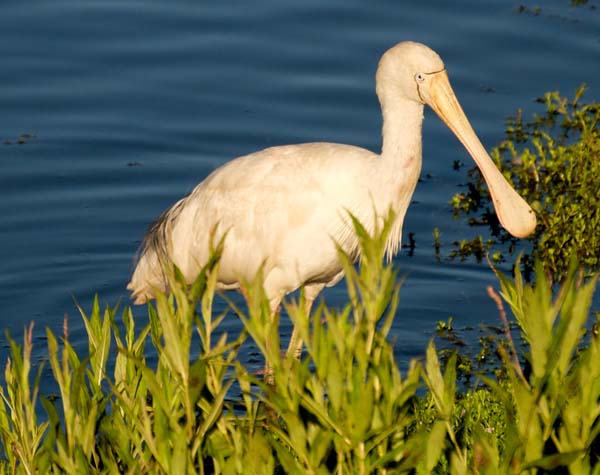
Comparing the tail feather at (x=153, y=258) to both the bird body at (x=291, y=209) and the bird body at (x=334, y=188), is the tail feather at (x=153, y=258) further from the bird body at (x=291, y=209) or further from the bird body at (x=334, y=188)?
the bird body at (x=334, y=188)

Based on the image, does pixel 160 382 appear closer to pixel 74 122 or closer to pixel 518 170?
pixel 518 170

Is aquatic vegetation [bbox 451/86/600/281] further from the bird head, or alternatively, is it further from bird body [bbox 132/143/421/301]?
bird body [bbox 132/143/421/301]

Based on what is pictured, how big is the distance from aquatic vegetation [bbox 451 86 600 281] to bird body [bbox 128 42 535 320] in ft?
5.82

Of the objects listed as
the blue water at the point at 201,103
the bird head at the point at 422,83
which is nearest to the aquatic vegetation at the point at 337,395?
the bird head at the point at 422,83

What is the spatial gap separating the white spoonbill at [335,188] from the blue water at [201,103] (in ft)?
4.27

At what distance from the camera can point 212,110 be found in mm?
12273

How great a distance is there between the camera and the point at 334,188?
25.5 ft

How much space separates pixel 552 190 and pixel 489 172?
2.60m

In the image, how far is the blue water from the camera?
10102 mm

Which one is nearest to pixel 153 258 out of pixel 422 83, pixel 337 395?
pixel 422 83

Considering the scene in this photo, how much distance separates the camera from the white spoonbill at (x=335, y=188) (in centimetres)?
776

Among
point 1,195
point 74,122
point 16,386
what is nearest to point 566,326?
point 16,386

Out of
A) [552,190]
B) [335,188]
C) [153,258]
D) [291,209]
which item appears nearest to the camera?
[335,188]

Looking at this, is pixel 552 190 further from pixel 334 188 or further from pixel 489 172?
pixel 334 188
